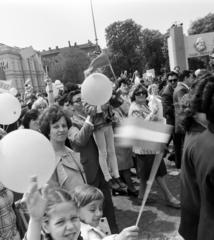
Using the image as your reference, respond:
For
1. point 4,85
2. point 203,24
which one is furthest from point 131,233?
point 203,24

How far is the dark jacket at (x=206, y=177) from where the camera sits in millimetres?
1754

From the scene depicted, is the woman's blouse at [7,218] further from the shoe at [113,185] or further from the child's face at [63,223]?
the shoe at [113,185]

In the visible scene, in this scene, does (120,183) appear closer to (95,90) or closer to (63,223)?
(95,90)

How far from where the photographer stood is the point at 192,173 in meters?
2.08

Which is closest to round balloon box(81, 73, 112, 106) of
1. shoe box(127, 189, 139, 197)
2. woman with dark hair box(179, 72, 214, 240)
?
woman with dark hair box(179, 72, 214, 240)

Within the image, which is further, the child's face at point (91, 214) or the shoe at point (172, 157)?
the shoe at point (172, 157)

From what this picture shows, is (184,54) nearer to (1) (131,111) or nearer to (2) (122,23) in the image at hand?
(1) (131,111)

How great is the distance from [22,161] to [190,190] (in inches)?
50.3

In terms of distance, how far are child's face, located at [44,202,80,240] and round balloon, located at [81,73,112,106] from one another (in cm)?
176

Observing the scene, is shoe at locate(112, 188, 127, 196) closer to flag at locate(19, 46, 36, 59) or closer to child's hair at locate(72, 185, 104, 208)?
child's hair at locate(72, 185, 104, 208)

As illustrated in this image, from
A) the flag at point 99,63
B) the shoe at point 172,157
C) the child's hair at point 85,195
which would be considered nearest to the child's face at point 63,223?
the child's hair at point 85,195

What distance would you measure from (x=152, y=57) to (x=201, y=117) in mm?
48170

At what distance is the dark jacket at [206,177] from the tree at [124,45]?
44483 millimetres

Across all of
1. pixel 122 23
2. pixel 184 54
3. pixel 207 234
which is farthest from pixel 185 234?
pixel 122 23
